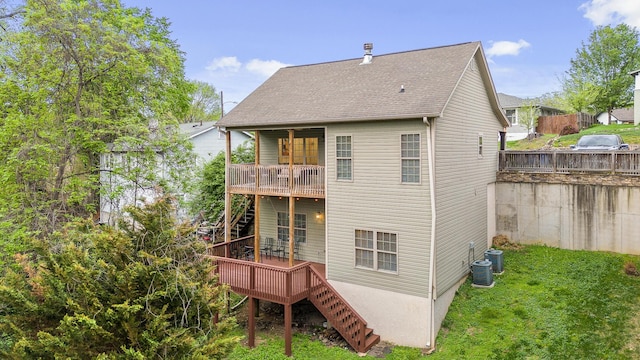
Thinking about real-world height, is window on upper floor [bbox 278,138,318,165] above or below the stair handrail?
above

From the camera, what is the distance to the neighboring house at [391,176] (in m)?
12.3

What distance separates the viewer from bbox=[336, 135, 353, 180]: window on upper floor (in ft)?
44.5

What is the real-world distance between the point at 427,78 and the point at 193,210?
14.0 meters

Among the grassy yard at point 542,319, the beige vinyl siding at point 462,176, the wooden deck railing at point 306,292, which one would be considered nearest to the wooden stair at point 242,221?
the wooden deck railing at point 306,292

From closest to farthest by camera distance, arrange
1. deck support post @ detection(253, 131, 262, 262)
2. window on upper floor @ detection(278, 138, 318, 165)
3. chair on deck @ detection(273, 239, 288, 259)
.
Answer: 1. deck support post @ detection(253, 131, 262, 262)
2. window on upper floor @ detection(278, 138, 318, 165)
3. chair on deck @ detection(273, 239, 288, 259)

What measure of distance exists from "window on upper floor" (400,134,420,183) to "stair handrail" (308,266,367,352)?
419cm

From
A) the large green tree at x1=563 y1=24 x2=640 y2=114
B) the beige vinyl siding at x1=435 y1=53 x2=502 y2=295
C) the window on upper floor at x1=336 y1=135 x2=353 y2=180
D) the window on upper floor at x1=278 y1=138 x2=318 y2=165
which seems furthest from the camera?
the large green tree at x1=563 y1=24 x2=640 y2=114

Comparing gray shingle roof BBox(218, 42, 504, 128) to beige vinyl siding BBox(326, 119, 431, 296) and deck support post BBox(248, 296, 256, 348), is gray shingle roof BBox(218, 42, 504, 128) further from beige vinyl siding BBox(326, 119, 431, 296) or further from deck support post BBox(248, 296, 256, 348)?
deck support post BBox(248, 296, 256, 348)

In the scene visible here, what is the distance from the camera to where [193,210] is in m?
21.6

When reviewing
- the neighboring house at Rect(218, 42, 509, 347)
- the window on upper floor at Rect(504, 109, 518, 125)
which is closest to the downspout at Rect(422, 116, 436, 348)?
the neighboring house at Rect(218, 42, 509, 347)

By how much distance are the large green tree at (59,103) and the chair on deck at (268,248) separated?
5.55 meters

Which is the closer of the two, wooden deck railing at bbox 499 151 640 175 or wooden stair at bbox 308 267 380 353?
wooden stair at bbox 308 267 380 353

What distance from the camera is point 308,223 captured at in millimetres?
16531

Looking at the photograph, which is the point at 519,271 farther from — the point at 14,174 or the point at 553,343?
the point at 14,174
